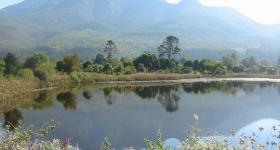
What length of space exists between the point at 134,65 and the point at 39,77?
89.5ft

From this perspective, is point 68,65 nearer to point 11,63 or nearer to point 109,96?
point 11,63

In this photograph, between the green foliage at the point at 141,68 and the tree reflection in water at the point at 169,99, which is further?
the green foliage at the point at 141,68

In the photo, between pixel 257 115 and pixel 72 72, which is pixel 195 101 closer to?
pixel 257 115

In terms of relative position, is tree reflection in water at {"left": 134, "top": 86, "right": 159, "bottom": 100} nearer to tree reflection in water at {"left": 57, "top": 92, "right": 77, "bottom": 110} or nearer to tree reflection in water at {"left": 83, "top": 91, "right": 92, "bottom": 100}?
tree reflection in water at {"left": 83, "top": 91, "right": 92, "bottom": 100}

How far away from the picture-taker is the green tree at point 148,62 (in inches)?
2771

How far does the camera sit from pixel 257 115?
95.1 ft

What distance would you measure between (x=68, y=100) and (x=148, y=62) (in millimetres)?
36157

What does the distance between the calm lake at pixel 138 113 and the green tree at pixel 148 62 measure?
26190mm

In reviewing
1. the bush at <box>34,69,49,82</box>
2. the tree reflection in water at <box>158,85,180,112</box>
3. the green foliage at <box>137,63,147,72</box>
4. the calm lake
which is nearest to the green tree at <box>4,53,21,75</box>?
the bush at <box>34,69,49,82</box>

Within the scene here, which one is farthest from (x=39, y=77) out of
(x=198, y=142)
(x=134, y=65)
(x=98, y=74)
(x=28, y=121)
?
(x=198, y=142)

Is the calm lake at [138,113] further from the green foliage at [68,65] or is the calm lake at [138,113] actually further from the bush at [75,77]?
the green foliage at [68,65]

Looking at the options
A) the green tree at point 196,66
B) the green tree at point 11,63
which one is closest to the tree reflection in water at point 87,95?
the green tree at point 11,63

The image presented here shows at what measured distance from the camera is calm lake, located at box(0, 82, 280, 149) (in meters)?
21.1

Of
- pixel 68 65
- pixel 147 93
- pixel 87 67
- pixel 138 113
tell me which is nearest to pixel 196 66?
pixel 87 67
